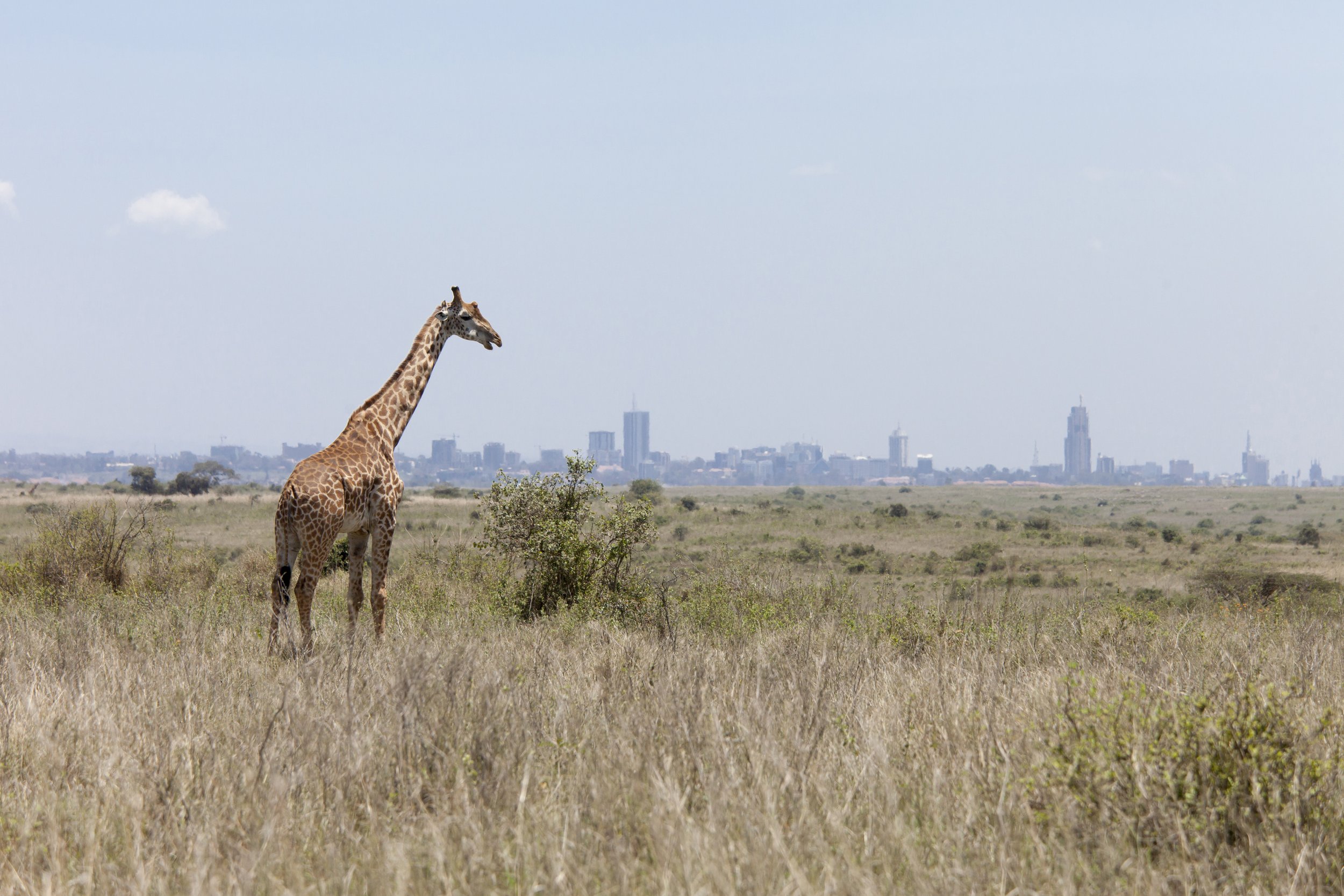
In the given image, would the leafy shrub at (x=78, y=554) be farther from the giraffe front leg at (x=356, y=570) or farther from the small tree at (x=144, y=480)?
the small tree at (x=144, y=480)

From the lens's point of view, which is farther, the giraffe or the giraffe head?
the giraffe head

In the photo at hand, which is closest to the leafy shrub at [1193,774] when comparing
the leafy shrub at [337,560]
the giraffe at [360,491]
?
the giraffe at [360,491]

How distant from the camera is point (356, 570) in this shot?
921 centimetres

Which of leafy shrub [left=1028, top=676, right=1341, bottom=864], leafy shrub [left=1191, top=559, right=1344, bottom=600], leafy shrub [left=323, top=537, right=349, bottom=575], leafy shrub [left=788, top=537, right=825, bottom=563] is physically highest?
leafy shrub [left=1028, top=676, right=1341, bottom=864]

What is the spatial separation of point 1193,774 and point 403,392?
7605 mm

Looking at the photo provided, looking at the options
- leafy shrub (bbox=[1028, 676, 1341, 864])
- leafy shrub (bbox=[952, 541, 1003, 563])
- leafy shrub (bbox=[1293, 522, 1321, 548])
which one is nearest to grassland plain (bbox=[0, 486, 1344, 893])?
leafy shrub (bbox=[1028, 676, 1341, 864])

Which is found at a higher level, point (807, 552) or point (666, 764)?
point (666, 764)

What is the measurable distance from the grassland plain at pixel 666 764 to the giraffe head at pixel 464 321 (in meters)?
3.13

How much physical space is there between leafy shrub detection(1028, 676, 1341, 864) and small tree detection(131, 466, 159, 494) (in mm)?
83089

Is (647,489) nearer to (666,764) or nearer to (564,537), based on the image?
(564,537)

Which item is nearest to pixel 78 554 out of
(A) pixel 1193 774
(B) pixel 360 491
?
(B) pixel 360 491

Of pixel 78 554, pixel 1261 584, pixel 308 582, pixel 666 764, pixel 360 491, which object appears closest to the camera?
pixel 666 764

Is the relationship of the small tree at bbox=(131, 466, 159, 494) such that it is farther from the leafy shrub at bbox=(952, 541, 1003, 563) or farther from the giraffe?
the giraffe

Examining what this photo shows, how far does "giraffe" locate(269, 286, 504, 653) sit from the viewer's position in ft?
26.8
